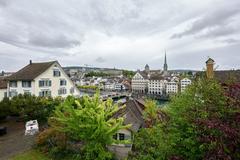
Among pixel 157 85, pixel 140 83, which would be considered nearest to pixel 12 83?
pixel 157 85

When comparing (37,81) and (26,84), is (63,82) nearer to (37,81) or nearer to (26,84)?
(37,81)

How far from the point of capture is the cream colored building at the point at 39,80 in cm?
4005

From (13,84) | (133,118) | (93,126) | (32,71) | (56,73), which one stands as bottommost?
(133,118)

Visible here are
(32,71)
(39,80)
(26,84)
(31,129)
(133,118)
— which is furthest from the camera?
(32,71)

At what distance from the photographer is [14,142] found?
24.5 meters

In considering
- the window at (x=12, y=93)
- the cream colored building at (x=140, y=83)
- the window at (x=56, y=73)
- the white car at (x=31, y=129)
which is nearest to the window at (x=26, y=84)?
the window at (x=12, y=93)

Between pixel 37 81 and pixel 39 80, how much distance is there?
0.45 m

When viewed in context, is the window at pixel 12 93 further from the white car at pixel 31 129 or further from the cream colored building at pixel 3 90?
the white car at pixel 31 129

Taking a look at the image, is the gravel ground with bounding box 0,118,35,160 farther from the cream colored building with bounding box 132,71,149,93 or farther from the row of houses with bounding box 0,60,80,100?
the cream colored building with bounding box 132,71,149,93

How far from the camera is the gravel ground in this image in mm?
21583

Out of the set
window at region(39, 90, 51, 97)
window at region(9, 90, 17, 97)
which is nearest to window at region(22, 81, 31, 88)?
window at region(39, 90, 51, 97)

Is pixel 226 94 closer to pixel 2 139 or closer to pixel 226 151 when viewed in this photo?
pixel 226 151

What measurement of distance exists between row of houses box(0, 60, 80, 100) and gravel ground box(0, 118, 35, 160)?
9994 millimetres

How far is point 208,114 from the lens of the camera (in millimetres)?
7586
